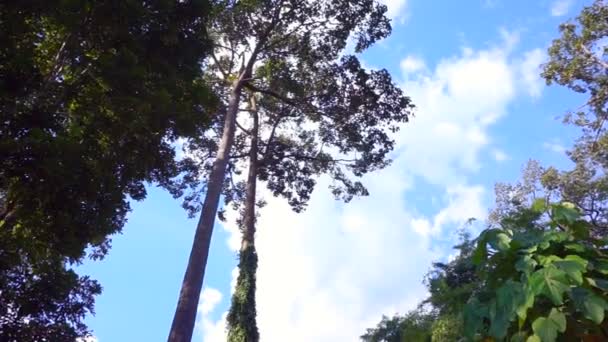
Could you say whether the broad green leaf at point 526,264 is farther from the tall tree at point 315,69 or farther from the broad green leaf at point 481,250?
the tall tree at point 315,69

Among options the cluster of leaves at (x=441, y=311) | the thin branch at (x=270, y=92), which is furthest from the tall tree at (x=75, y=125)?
the thin branch at (x=270, y=92)

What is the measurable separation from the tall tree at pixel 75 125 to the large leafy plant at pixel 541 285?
462cm

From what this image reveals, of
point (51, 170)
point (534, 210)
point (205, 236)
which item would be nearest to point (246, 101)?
point (205, 236)

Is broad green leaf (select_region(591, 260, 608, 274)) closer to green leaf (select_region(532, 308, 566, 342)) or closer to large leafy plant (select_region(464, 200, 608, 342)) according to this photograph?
large leafy plant (select_region(464, 200, 608, 342))

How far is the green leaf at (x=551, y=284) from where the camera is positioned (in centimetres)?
183

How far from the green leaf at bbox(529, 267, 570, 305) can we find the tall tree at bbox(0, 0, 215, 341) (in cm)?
483

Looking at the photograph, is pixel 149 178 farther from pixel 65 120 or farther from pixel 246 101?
pixel 246 101

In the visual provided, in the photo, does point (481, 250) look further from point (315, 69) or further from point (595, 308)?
point (315, 69)

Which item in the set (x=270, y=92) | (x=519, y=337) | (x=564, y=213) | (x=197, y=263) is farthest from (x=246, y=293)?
(x=519, y=337)

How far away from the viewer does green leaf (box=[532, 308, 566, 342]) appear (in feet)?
5.96

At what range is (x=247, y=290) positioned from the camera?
1298 cm

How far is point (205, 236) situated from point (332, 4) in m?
6.53

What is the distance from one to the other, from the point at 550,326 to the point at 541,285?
0.12 m

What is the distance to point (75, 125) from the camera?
6527 mm
